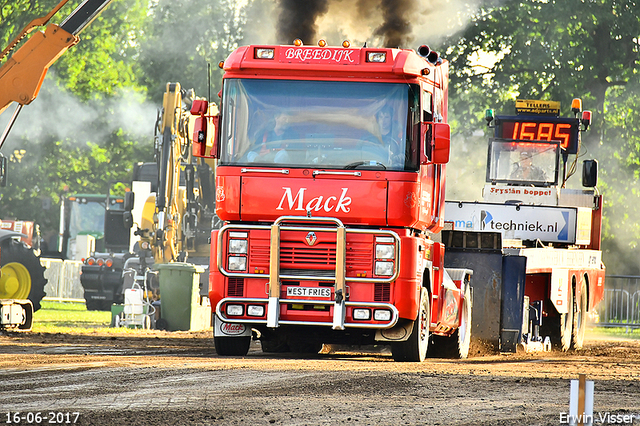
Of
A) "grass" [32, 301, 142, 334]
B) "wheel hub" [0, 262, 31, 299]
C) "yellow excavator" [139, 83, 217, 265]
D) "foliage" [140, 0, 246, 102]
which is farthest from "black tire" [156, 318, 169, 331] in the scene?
"foliage" [140, 0, 246, 102]

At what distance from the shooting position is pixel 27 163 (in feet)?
174

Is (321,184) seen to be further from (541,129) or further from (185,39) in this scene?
(185,39)

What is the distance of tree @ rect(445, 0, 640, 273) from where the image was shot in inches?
1489

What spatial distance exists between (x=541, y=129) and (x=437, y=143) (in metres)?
12.2

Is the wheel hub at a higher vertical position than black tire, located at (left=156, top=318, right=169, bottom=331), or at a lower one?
higher

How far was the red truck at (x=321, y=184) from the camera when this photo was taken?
12703 mm

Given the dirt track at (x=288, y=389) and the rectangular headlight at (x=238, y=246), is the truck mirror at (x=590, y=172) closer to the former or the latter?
the dirt track at (x=288, y=389)

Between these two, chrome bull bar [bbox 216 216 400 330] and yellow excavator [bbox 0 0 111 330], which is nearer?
chrome bull bar [bbox 216 216 400 330]

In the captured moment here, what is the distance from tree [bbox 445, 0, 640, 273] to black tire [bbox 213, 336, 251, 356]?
25.9m

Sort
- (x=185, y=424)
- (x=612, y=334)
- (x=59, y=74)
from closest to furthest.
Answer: (x=185, y=424)
(x=612, y=334)
(x=59, y=74)

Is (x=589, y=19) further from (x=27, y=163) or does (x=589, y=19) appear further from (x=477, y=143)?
(x=27, y=163)

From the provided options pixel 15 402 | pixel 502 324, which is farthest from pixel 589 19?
pixel 15 402

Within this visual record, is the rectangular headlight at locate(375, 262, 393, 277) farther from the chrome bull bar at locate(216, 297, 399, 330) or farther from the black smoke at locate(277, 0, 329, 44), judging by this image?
the black smoke at locate(277, 0, 329, 44)

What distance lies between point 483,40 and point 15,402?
33.3m
